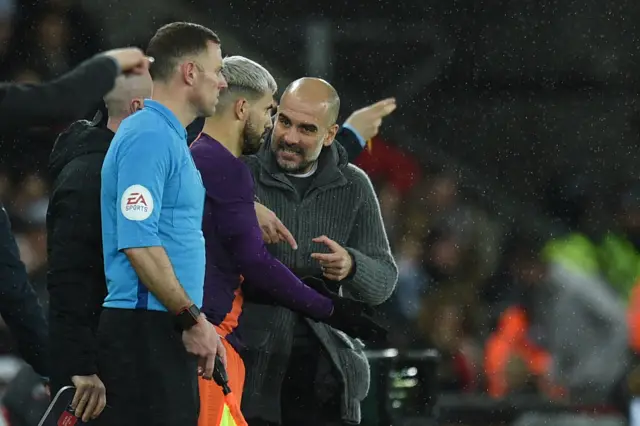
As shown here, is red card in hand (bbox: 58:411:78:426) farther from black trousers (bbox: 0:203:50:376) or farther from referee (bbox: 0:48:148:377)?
referee (bbox: 0:48:148:377)

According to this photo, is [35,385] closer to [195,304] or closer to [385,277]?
[385,277]

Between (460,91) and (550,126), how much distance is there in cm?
94

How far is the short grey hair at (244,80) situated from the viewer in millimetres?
4547

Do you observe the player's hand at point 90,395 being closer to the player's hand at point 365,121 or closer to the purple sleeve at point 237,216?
the purple sleeve at point 237,216

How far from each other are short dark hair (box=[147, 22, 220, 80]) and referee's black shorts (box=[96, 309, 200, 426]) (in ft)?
2.31

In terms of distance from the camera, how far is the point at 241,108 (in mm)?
4551

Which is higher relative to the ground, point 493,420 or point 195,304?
point 195,304

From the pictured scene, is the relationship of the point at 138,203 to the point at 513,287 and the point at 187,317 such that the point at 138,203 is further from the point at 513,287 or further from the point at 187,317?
the point at 513,287

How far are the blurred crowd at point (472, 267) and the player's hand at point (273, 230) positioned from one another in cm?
452

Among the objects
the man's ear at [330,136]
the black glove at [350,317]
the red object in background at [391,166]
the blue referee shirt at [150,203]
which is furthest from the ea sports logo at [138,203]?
the red object in background at [391,166]

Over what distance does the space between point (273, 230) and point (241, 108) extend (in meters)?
0.44

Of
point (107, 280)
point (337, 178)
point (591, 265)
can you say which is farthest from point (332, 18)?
point (107, 280)

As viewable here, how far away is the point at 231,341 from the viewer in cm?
453

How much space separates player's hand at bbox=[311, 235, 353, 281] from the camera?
4848mm
